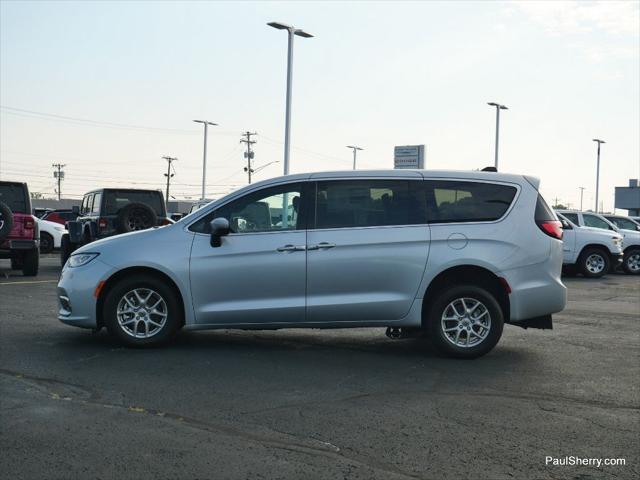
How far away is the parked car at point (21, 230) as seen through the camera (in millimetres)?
15555

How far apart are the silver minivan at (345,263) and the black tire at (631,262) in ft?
55.7

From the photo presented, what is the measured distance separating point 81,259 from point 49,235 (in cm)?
1841

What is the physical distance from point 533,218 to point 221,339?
140 inches

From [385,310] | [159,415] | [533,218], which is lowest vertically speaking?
[159,415]

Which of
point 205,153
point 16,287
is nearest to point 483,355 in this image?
point 16,287

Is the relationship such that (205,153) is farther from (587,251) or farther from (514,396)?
(514,396)

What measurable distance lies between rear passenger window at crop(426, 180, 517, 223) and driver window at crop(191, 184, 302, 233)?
137 cm

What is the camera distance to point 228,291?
7703mm

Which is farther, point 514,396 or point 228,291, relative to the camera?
point 228,291

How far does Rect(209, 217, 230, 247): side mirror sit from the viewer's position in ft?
25.1

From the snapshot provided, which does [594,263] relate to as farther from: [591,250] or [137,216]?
[137,216]

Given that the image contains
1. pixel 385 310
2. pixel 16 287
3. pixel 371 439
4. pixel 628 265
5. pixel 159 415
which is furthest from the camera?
pixel 628 265

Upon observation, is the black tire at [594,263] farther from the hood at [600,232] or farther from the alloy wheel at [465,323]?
the alloy wheel at [465,323]

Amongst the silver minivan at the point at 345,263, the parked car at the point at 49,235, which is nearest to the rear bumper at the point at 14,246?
the silver minivan at the point at 345,263
